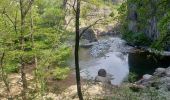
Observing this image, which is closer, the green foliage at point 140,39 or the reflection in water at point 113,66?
the reflection in water at point 113,66

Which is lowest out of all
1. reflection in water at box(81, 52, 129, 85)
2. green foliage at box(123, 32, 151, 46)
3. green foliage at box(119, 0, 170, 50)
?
reflection in water at box(81, 52, 129, 85)

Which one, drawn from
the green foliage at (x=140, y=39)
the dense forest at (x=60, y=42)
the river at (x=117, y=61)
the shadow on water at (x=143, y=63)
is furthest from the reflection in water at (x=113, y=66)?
the green foliage at (x=140, y=39)

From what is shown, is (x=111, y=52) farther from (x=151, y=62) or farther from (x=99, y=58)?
(x=151, y=62)

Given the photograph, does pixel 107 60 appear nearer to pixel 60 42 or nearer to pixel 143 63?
pixel 143 63

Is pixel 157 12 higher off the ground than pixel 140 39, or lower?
higher

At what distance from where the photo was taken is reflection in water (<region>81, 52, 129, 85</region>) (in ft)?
108

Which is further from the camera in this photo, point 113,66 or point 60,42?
point 113,66

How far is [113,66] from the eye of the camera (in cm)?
3794

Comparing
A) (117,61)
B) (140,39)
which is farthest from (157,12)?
(140,39)

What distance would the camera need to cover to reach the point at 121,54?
4506 cm

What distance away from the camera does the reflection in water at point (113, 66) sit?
32900 millimetres

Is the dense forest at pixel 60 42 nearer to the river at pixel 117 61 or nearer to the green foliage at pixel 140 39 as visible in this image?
the river at pixel 117 61

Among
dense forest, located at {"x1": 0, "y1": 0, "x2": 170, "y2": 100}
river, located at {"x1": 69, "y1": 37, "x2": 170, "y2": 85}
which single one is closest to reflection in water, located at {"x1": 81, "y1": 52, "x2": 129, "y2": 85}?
river, located at {"x1": 69, "y1": 37, "x2": 170, "y2": 85}

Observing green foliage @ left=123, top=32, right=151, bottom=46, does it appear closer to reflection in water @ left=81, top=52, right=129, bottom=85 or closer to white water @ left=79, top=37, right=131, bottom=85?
white water @ left=79, top=37, right=131, bottom=85
